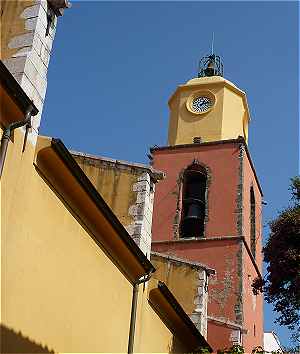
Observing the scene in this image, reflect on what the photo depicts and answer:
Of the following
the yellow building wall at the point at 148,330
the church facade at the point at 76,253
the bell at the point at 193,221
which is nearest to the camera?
the church facade at the point at 76,253

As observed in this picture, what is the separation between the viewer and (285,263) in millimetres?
11492

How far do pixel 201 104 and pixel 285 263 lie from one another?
14719 mm

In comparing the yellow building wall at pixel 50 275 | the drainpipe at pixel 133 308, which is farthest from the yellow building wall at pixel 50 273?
the drainpipe at pixel 133 308

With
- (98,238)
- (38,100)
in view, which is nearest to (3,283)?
(38,100)

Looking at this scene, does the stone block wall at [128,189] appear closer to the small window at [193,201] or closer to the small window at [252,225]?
the small window at [193,201]

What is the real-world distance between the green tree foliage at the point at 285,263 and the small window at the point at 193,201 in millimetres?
10287

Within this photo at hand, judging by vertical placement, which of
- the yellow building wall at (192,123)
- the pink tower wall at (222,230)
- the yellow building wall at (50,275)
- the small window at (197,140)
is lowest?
the yellow building wall at (50,275)

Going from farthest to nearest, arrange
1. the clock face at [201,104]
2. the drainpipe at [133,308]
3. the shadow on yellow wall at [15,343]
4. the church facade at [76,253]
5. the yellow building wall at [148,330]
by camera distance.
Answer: the clock face at [201,104], the yellow building wall at [148,330], the drainpipe at [133,308], the church facade at [76,253], the shadow on yellow wall at [15,343]

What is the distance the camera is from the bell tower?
20.0 meters

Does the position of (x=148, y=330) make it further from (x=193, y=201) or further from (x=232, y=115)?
(x=232, y=115)

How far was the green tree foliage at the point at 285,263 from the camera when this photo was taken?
11.4 m

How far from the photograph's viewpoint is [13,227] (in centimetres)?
682

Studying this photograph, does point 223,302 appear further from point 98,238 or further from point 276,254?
point 98,238

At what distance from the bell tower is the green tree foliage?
23.0ft
